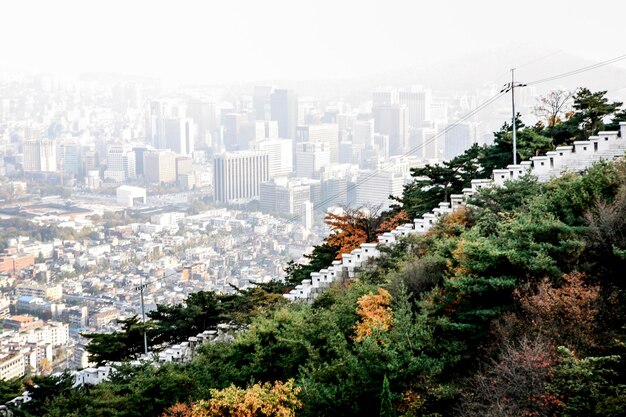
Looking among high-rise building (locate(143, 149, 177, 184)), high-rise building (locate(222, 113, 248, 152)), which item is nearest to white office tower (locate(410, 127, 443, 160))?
high-rise building (locate(143, 149, 177, 184))

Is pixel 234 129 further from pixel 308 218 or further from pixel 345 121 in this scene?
pixel 308 218

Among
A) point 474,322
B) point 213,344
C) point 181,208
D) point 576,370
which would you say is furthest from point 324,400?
point 181,208

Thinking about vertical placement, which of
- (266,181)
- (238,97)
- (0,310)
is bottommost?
(0,310)

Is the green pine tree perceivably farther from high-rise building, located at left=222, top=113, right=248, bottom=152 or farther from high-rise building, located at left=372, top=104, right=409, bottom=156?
high-rise building, located at left=222, top=113, right=248, bottom=152

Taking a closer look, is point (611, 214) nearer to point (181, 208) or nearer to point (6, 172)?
point (181, 208)

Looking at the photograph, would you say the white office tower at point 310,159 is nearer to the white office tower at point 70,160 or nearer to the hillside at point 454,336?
the white office tower at point 70,160

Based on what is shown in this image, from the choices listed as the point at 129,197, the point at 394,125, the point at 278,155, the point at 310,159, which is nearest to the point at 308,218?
the point at 129,197

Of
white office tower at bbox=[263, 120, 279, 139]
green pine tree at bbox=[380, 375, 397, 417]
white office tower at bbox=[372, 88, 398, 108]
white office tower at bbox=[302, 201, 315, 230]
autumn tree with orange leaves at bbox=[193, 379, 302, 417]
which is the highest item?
white office tower at bbox=[372, 88, 398, 108]
